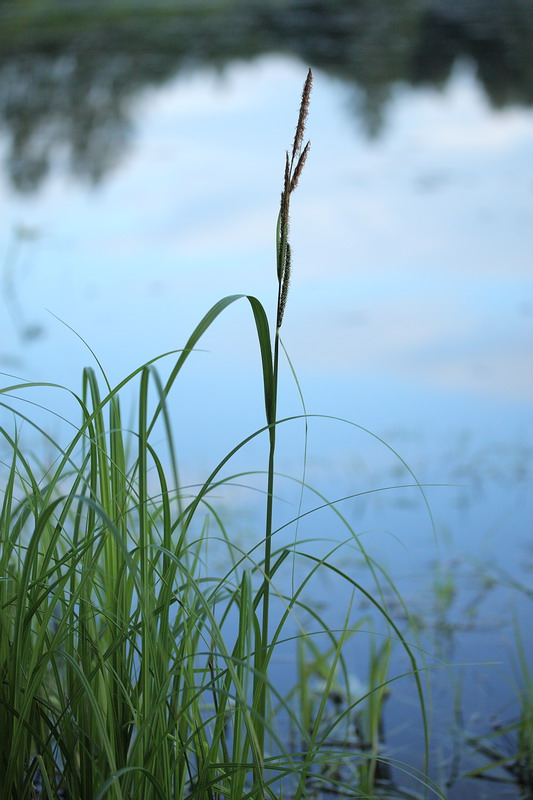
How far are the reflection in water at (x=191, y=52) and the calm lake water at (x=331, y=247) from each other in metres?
0.02

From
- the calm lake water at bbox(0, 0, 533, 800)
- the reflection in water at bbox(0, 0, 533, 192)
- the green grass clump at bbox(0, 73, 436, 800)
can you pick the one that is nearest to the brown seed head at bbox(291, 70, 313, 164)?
the green grass clump at bbox(0, 73, 436, 800)

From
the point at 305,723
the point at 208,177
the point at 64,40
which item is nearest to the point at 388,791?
the point at 305,723

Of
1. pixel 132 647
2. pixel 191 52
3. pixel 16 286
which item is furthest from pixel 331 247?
pixel 132 647

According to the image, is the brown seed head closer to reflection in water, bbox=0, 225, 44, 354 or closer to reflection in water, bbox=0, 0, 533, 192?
reflection in water, bbox=0, 225, 44, 354

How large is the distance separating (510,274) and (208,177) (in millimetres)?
1769

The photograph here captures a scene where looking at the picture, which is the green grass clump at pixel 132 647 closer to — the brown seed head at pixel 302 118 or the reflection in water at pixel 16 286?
the brown seed head at pixel 302 118

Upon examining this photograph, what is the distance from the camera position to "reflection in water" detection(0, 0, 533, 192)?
4836 mm

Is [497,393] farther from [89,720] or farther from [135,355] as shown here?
[89,720]

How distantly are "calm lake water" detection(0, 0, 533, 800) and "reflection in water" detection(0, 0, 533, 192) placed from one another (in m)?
0.02

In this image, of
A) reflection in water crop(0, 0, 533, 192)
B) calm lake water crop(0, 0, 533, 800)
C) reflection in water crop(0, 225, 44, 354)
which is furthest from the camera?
reflection in water crop(0, 0, 533, 192)

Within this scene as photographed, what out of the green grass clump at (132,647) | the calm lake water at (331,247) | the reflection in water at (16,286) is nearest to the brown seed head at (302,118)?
the green grass clump at (132,647)

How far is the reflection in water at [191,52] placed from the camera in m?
4.84

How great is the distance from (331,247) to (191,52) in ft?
9.84

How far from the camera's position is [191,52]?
234 inches
